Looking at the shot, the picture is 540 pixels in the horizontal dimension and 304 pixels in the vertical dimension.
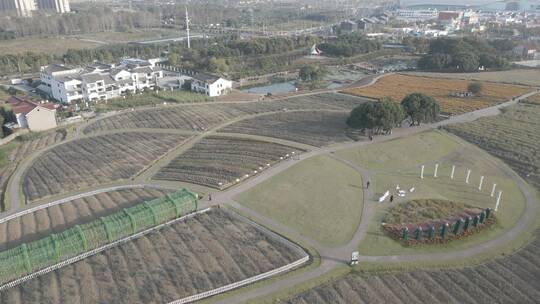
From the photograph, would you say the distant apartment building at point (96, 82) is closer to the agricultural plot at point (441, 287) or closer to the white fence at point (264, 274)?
the white fence at point (264, 274)

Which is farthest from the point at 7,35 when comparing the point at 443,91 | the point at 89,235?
the point at 443,91

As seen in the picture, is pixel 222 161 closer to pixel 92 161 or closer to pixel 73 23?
pixel 92 161

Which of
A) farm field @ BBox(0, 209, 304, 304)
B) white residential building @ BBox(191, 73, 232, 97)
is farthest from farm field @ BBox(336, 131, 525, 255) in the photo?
white residential building @ BBox(191, 73, 232, 97)

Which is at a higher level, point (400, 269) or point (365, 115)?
point (365, 115)

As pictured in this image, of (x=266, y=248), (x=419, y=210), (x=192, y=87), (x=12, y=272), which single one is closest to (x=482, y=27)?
(x=192, y=87)

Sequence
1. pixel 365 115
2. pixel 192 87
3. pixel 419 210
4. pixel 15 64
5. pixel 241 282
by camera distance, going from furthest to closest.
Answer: pixel 15 64 < pixel 192 87 < pixel 365 115 < pixel 419 210 < pixel 241 282

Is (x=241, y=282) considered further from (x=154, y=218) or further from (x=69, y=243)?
(x=69, y=243)

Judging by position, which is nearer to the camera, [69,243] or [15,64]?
[69,243]
